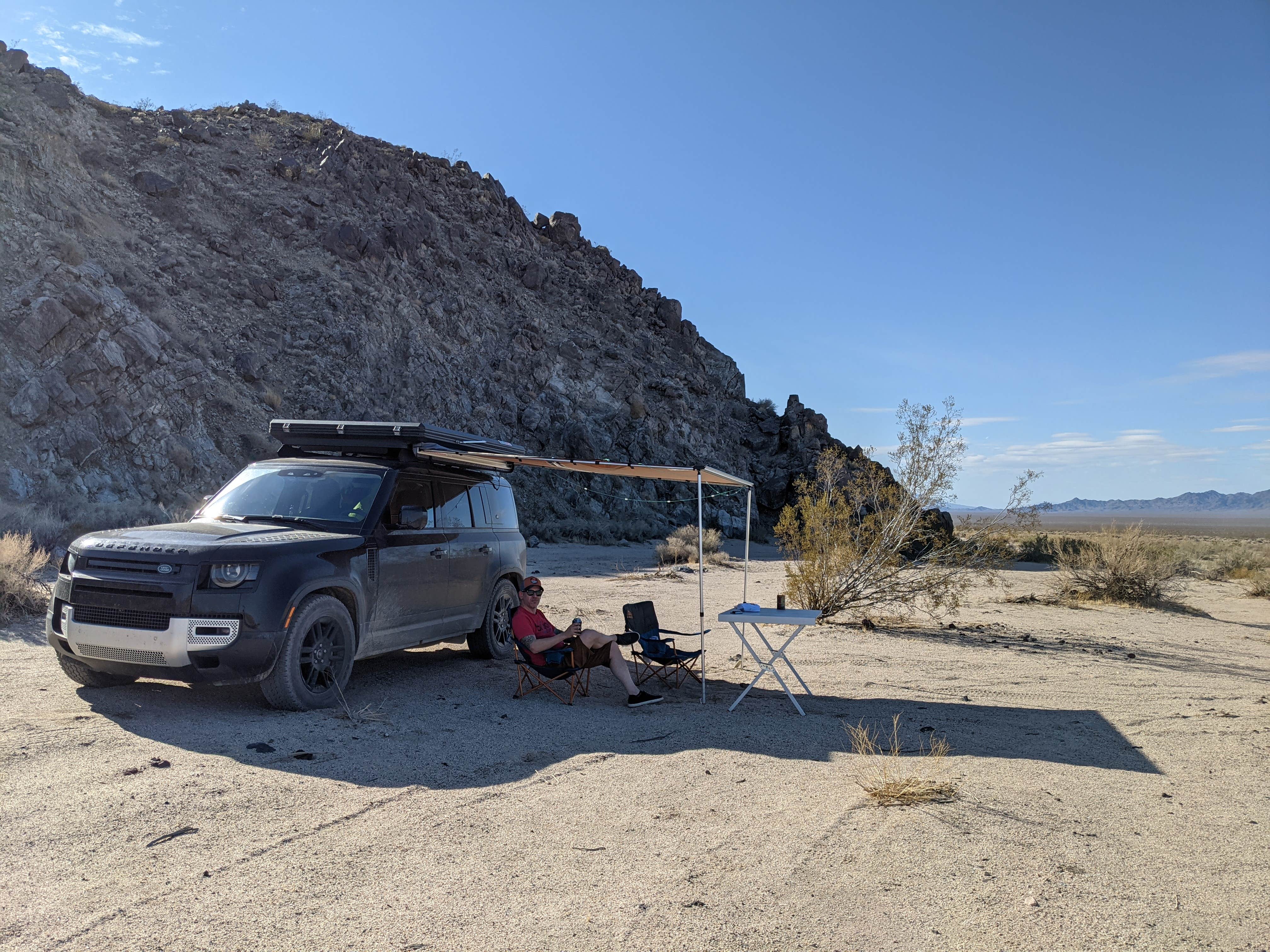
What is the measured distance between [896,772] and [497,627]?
5236 mm

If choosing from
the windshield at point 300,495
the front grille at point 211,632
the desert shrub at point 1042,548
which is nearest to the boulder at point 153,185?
the windshield at point 300,495

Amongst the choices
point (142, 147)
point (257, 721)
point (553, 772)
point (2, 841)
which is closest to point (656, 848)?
point (553, 772)

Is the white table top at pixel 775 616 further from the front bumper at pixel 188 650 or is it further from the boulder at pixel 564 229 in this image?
the boulder at pixel 564 229

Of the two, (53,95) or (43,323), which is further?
(53,95)

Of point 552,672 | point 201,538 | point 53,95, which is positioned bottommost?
point 552,672

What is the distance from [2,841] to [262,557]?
2.60m

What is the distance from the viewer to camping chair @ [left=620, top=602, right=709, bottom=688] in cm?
830

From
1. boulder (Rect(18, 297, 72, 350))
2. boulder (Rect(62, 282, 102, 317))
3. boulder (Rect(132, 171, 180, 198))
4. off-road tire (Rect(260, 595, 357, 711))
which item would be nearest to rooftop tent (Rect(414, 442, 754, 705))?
off-road tire (Rect(260, 595, 357, 711))

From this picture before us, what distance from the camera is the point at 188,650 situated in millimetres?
6051

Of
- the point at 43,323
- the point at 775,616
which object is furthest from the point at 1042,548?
the point at 43,323

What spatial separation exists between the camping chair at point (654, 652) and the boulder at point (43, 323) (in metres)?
22.4

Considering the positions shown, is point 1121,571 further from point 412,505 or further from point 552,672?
point 412,505

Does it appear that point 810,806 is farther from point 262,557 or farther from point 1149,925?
point 262,557

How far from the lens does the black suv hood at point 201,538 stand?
20.6ft
